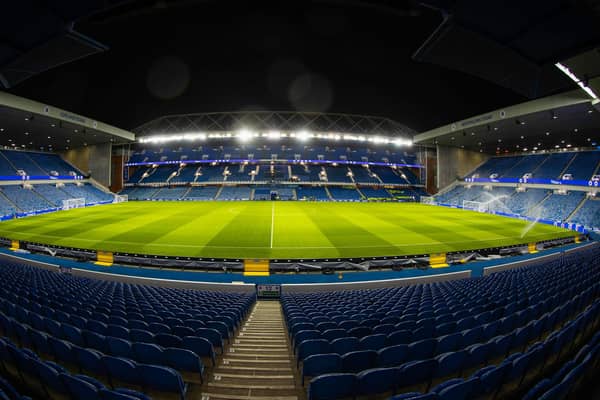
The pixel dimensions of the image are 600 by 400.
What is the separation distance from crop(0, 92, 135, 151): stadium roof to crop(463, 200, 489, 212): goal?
58455 mm

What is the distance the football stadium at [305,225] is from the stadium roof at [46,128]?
14.3 inches

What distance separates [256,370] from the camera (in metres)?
3.79

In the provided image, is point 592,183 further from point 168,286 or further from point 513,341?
point 168,286

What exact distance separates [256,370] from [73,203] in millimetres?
46271

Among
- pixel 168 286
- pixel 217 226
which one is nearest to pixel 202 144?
pixel 217 226

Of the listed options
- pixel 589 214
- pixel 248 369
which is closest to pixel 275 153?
pixel 589 214

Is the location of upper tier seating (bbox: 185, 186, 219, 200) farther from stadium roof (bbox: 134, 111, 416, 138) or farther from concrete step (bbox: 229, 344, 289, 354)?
concrete step (bbox: 229, 344, 289, 354)

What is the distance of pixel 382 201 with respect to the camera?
48219 millimetres

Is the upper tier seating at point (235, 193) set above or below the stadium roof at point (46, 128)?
below

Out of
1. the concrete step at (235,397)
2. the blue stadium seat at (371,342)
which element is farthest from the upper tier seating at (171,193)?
the blue stadium seat at (371,342)

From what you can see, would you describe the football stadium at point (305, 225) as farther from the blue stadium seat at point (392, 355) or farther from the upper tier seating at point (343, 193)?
the upper tier seating at point (343, 193)

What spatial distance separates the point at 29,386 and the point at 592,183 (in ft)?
154

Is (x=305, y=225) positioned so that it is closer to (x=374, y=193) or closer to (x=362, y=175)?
(x=374, y=193)

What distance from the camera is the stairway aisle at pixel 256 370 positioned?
314 cm
